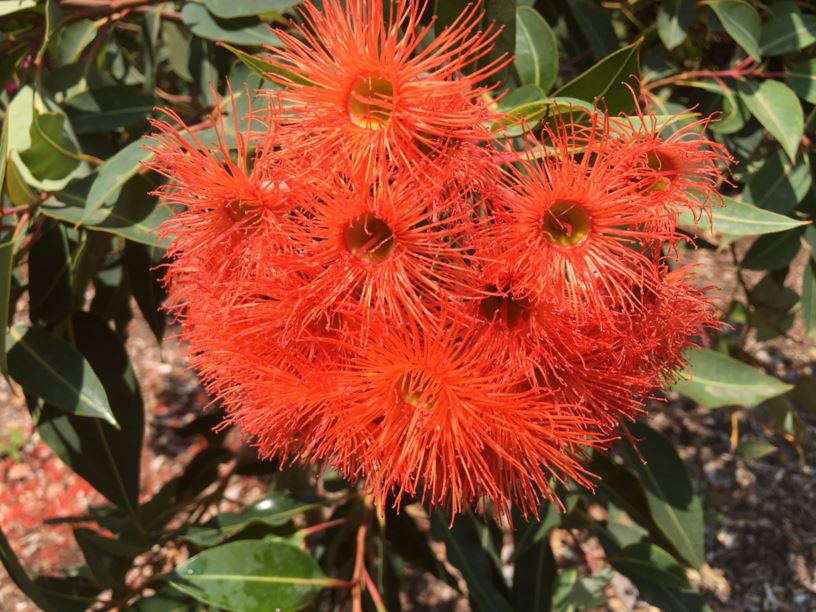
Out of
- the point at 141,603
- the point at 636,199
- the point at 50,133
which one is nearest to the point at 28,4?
the point at 50,133

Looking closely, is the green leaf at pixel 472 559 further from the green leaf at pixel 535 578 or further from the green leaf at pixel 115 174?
the green leaf at pixel 115 174

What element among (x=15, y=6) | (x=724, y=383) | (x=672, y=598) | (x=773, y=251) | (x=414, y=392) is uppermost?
(x=15, y=6)

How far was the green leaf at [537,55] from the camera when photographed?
114 centimetres

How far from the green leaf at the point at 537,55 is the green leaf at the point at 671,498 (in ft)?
2.68

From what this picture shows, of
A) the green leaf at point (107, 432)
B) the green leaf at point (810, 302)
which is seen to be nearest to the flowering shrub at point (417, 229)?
the green leaf at point (107, 432)

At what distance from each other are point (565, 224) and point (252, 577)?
3.32 feet

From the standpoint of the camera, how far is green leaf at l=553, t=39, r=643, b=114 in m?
0.87

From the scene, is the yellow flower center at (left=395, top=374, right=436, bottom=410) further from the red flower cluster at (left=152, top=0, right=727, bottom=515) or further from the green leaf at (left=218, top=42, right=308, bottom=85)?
the green leaf at (left=218, top=42, right=308, bottom=85)

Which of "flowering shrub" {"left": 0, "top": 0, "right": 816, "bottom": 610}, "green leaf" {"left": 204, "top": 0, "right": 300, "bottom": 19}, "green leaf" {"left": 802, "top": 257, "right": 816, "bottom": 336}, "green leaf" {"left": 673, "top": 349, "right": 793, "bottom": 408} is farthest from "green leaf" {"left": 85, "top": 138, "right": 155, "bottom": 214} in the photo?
"green leaf" {"left": 802, "top": 257, "right": 816, "bottom": 336}

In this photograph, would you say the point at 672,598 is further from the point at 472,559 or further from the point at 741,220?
the point at 741,220

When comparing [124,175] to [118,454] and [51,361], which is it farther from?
[118,454]

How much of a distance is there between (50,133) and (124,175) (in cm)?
20

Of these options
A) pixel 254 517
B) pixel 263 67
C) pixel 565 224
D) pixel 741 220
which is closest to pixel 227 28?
pixel 263 67

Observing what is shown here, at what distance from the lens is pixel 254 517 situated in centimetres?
162
